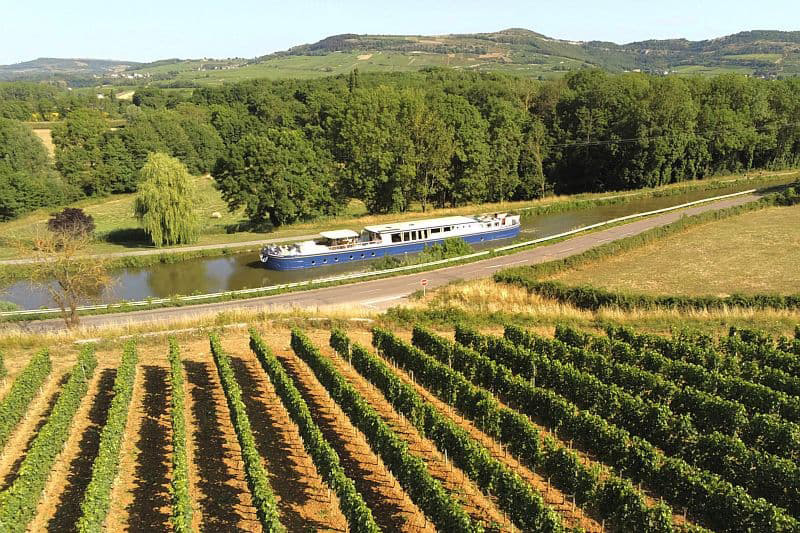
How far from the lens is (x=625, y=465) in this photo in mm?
20203

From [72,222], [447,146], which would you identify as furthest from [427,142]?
[72,222]

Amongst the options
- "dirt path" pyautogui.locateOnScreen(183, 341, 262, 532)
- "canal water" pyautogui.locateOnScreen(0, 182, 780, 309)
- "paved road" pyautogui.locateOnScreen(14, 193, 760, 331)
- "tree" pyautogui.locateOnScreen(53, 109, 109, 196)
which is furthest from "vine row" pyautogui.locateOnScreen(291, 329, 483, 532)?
"tree" pyautogui.locateOnScreen(53, 109, 109, 196)

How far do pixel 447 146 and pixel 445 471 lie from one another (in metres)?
61.3

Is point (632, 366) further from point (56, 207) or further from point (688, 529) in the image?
point (56, 207)

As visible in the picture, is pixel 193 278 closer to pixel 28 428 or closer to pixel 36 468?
pixel 28 428

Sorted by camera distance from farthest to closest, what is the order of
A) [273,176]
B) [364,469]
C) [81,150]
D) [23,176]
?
[81,150], [23,176], [273,176], [364,469]

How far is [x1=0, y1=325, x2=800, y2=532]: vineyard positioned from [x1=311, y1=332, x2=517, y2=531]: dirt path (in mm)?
68

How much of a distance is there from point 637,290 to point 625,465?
26.0 meters

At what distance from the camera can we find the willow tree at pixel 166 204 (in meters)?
62.8

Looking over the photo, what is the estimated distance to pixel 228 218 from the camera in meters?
88.2

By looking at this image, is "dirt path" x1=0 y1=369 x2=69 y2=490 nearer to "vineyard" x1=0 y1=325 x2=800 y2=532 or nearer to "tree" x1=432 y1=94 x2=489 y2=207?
"vineyard" x1=0 y1=325 x2=800 y2=532

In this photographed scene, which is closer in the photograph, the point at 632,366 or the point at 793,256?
the point at 632,366

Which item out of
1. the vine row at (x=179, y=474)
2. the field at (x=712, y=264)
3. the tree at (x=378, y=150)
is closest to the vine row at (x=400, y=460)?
the vine row at (x=179, y=474)

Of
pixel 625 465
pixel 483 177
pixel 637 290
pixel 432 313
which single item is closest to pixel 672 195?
pixel 483 177
